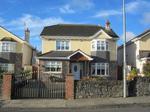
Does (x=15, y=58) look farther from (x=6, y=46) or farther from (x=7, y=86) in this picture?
(x=7, y=86)

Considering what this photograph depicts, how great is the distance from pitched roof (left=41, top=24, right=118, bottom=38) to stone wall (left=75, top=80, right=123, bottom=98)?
697 inches

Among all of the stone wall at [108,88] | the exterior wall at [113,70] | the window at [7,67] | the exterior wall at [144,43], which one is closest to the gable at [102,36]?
the exterior wall at [113,70]

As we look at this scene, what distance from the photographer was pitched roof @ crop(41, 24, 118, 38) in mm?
39394

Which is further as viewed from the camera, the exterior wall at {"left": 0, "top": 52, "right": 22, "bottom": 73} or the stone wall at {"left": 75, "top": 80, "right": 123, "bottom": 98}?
the exterior wall at {"left": 0, "top": 52, "right": 22, "bottom": 73}

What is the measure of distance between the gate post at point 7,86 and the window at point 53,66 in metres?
16.1

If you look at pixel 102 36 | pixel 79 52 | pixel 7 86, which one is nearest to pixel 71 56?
pixel 79 52

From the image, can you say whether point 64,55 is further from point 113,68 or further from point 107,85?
point 107,85

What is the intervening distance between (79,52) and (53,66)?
3333mm

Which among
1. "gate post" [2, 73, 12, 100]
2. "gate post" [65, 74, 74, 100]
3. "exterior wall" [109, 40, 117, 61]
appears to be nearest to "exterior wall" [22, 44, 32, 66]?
"exterior wall" [109, 40, 117, 61]

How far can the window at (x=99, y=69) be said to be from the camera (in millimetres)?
38344

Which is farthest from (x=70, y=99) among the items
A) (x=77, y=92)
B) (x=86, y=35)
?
(x=86, y=35)

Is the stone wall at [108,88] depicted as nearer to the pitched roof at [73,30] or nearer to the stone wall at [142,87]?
the stone wall at [142,87]

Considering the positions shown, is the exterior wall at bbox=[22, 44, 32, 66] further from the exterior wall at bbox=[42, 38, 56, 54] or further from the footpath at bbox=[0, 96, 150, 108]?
the footpath at bbox=[0, 96, 150, 108]

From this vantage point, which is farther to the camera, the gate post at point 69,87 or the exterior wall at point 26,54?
the exterior wall at point 26,54
